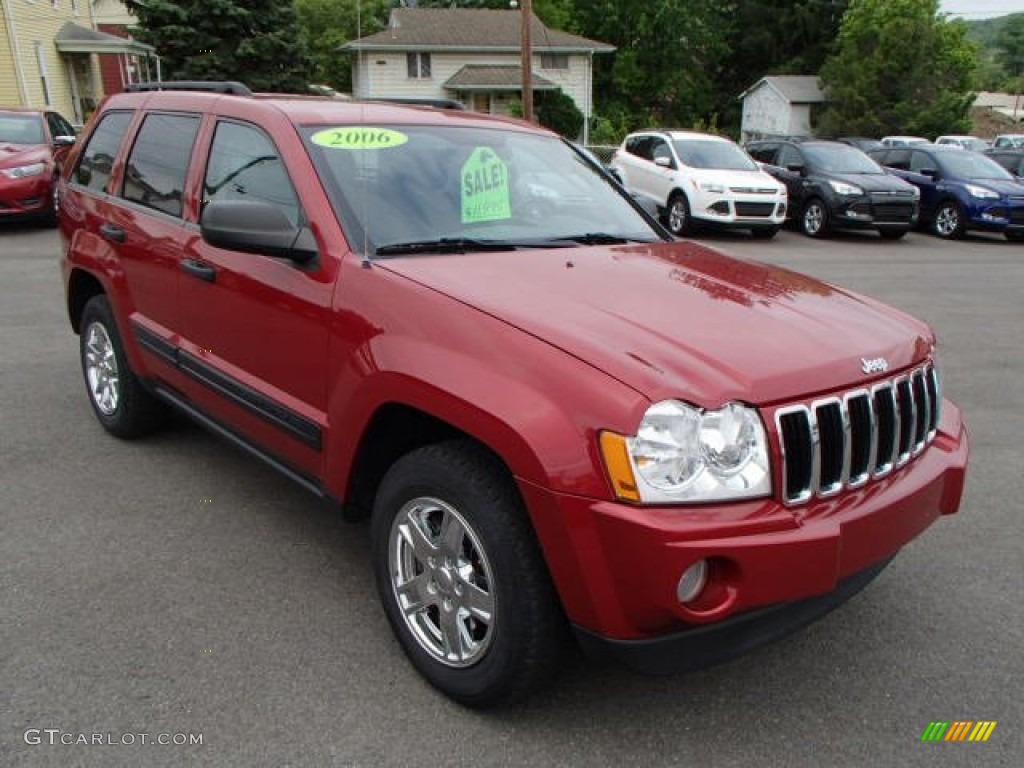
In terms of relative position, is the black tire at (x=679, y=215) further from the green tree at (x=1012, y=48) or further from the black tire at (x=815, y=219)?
the green tree at (x=1012, y=48)

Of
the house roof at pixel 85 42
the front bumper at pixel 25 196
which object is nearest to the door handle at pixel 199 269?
the front bumper at pixel 25 196

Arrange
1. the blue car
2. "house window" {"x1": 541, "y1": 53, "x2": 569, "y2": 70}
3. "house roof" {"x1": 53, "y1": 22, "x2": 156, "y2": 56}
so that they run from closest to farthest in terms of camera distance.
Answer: the blue car, "house roof" {"x1": 53, "y1": 22, "x2": 156, "y2": 56}, "house window" {"x1": 541, "y1": 53, "x2": 569, "y2": 70}

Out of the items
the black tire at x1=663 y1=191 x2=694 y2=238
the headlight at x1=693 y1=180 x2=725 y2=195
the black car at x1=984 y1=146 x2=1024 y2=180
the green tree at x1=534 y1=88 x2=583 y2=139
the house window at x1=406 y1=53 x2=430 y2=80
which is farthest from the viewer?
the house window at x1=406 y1=53 x2=430 y2=80

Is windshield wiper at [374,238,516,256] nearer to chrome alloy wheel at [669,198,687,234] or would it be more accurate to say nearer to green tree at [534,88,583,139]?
chrome alloy wheel at [669,198,687,234]

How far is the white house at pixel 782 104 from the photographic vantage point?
55.0m

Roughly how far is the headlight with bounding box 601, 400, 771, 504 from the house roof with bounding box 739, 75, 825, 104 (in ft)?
187

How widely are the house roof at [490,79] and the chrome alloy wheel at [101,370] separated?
127 ft

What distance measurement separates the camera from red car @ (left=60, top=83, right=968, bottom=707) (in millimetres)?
2250

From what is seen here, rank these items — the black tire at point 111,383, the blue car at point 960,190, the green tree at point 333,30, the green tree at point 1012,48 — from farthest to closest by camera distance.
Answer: the green tree at point 1012,48, the green tree at point 333,30, the blue car at point 960,190, the black tire at point 111,383

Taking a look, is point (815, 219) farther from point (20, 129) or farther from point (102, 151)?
point (102, 151)

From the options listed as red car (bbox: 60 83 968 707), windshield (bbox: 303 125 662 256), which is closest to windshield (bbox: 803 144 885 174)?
red car (bbox: 60 83 968 707)

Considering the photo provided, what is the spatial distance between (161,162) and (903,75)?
47347 mm

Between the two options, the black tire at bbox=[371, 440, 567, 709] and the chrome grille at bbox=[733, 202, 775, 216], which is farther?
the chrome grille at bbox=[733, 202, 775, 216]

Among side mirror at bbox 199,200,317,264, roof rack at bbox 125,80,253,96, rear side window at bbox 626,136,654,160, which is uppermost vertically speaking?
roof rack at bbox 125,80,253,96
